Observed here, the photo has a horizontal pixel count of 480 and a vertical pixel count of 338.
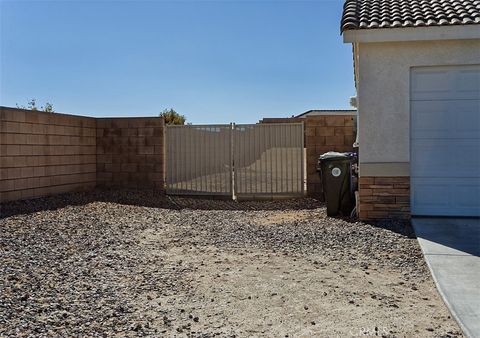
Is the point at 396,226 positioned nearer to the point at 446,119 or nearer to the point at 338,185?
the point at 338,185

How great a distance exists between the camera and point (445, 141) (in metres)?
8.02

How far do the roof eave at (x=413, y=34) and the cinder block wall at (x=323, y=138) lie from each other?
376cm

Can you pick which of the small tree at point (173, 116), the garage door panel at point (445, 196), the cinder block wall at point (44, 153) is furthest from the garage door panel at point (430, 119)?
the small tree at point (173, 116)

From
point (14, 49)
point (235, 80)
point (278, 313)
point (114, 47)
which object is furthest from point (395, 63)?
point (235, 80)

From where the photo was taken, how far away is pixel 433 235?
6.75 meters

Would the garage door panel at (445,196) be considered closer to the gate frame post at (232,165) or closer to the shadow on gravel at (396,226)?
the shadow on gravel at (396,226)

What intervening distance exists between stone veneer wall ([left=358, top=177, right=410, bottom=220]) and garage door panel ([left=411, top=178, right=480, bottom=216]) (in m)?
0.29

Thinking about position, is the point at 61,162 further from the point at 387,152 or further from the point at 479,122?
the point at 479,122

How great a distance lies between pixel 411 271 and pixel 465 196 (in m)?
3.54

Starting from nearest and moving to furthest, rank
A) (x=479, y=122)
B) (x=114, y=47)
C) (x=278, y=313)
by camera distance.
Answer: (x=278, y=313) < (x=479, y=122) < (x=114, y=47)

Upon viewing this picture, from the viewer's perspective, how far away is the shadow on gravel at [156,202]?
1030cm

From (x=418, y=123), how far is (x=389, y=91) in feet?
2.63

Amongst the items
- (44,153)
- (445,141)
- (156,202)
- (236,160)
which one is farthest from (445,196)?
(44,153)

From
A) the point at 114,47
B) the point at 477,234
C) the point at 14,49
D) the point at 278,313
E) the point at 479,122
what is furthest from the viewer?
the point at 114,47
